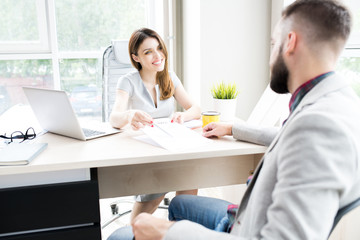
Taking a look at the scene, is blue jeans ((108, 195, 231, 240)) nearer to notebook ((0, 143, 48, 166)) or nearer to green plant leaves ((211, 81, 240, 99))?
notebook ((0, 143, 48, 166))

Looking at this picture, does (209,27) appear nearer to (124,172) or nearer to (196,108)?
(196,108)

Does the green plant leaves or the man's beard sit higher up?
the man's beard

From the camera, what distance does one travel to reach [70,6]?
313cm

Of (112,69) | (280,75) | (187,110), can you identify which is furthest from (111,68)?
(280,75)

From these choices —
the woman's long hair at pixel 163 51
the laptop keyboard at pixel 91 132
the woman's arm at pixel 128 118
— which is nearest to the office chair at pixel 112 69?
the woman's long hair at pixel 163 51

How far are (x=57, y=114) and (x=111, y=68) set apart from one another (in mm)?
997

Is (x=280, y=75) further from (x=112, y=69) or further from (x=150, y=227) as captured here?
(x=112, y=69)

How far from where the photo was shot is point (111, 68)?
7.29 ft

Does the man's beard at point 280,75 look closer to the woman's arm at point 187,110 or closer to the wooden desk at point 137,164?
the wooden desk at point 137,164

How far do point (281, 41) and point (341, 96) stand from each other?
7.7 inches

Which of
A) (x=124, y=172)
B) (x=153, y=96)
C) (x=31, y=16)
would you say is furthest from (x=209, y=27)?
(x=31, y=16)

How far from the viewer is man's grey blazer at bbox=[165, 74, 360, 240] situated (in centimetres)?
58

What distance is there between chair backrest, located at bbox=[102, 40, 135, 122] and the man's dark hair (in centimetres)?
159

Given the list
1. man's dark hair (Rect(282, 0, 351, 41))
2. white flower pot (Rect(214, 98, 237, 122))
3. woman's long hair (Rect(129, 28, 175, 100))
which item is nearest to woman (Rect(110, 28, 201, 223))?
woman's long hair (Rect(129, 28, 175, 100))
